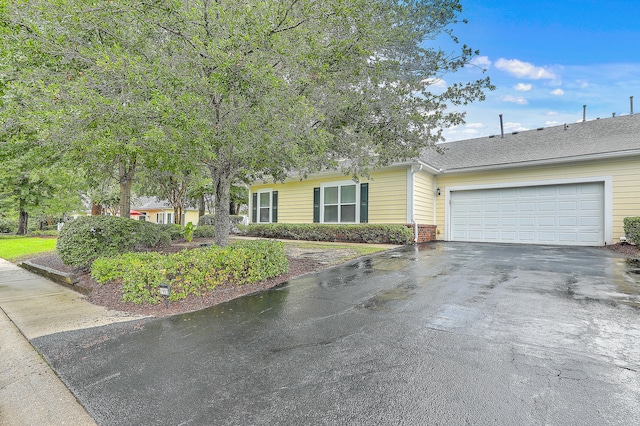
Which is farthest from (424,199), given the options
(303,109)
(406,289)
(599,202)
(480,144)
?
(303,109)

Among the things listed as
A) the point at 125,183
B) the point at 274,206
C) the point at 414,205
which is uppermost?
the point at 125,183

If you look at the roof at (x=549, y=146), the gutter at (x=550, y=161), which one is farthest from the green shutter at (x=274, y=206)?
the gutter at (x=550, y=161)

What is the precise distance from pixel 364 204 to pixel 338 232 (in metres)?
1.61

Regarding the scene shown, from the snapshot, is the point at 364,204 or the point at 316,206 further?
the point at 316,206

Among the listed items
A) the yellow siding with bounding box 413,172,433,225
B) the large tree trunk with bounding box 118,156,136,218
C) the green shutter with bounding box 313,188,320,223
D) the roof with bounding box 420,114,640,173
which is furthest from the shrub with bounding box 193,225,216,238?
the roof with bounding box 420,114,640,173

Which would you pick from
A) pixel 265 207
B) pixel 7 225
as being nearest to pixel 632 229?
pixel 265 207

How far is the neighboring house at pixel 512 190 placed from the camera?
9797 millimetres

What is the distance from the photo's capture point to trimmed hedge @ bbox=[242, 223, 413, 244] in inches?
435

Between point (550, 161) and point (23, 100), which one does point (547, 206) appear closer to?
point (550, 161)

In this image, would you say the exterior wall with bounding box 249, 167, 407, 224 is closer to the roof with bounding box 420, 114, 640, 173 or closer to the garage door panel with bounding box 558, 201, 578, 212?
the roof with bounding box 420, 114, 640, 173

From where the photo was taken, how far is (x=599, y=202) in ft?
32.7

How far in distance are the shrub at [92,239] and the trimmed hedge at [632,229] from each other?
13.5 m

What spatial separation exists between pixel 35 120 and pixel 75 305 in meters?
2.79

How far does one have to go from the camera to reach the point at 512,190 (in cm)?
1151
